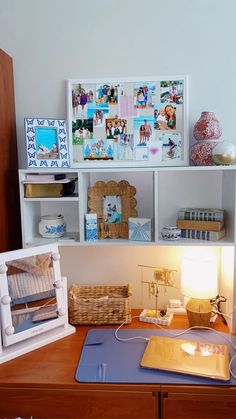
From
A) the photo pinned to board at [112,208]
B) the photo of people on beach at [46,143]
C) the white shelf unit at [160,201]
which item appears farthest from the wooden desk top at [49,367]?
the photo of people on beach at [46,143]

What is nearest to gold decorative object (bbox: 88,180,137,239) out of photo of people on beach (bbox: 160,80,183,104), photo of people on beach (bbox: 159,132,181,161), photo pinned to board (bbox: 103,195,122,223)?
photo pinned to board (bbox: 103,195,122,223)

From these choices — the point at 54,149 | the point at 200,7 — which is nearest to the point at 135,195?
the point at 54,149

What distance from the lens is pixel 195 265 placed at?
1.43m

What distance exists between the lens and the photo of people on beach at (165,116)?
154 cm

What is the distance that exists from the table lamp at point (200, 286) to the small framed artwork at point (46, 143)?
0.74 metres

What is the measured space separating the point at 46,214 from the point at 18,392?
82 cm

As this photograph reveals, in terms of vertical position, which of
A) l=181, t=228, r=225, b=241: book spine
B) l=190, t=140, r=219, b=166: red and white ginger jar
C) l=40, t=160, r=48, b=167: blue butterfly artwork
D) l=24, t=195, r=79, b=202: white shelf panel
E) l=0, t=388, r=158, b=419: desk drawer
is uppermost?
l=190, t=140, r=219, b=166: red and white ginger jar

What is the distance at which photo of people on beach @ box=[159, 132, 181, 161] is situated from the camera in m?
1.55

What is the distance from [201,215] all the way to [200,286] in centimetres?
31

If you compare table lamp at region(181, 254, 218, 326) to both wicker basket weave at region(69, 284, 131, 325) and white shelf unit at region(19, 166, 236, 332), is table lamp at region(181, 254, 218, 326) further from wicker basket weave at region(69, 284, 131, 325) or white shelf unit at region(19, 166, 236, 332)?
wicker basket weave at region(69, 284, 131, 325)

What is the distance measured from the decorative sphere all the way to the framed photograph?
0.62 ft

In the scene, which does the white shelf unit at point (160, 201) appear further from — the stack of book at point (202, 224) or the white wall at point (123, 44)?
the white wall at point (123, 44)

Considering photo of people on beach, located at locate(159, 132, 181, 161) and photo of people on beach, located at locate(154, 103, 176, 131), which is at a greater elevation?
photo of people on beach, located at locate(154, 103, 176, 131)

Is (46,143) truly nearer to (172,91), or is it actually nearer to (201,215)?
(172,91)
